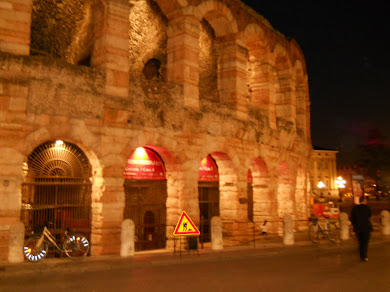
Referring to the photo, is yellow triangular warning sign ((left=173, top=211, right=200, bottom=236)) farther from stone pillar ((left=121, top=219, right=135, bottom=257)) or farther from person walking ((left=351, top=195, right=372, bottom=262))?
person walking ((left=351, top=195, right=372, bottom=262))

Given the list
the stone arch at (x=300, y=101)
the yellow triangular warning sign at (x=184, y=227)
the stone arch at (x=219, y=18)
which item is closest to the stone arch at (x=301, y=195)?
the stone arch at (x=300, y=101)

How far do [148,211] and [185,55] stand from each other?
19.9ft

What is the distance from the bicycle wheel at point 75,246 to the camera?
9291 millimetres

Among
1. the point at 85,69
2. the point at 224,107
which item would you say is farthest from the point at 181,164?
the point at 85,69

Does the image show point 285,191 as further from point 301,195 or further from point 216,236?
point 216,236

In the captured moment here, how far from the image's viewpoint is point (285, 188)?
18516 mm

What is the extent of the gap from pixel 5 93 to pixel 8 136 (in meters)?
1.03

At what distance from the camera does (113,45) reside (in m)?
10.8

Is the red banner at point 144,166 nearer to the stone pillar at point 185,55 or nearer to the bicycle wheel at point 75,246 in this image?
the stone pillar at point 185,55

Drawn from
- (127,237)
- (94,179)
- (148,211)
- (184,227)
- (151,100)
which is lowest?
(127,237)

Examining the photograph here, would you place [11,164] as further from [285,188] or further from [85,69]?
[285,188]

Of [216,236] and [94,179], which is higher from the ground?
[94,179]

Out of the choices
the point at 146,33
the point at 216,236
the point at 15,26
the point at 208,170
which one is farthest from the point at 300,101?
the point at 15,26

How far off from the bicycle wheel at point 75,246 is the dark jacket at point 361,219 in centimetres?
679
